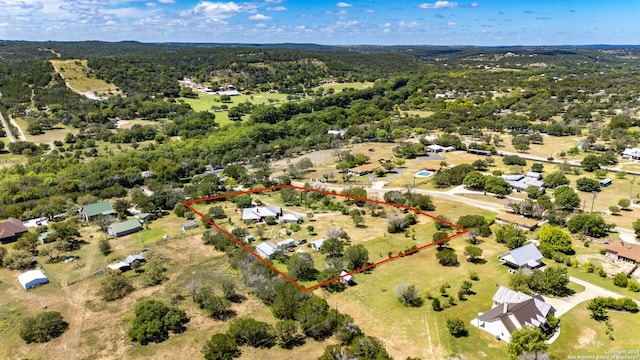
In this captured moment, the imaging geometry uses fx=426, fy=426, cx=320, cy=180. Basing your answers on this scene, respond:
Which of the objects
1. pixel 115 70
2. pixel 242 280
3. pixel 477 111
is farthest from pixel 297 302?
pixel 115 70

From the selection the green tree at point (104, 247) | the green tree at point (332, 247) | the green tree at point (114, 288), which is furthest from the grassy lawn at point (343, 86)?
the green tree at point (114, 288)

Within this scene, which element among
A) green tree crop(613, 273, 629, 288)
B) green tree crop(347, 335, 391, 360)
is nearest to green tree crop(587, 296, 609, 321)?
green tree crop(613, 273, 629, 288)

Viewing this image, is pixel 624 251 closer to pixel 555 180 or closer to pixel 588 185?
pixel 588 185

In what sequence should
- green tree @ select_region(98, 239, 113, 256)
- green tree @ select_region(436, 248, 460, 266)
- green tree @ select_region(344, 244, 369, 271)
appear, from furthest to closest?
1. green tree @ select_region(98, 239, 113, 256)
2. green tree @ select_region(436, 248, 460, 266)
3. green tree @ select_region(344, 244, 369, 271)

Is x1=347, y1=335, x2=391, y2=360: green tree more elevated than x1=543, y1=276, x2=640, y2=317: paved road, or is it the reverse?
x1=347, y1=335, x2=391, y2=360: green tree

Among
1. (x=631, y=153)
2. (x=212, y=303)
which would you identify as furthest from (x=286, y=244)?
(x=631, y=153)

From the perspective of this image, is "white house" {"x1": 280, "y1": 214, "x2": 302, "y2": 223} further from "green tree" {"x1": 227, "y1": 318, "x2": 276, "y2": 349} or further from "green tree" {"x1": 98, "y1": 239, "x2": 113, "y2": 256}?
"green tree" {"x1": 227, "y1": 318, "x2": 276, "y2": 349}

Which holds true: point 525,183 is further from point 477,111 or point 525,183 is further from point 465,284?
point 477,111
